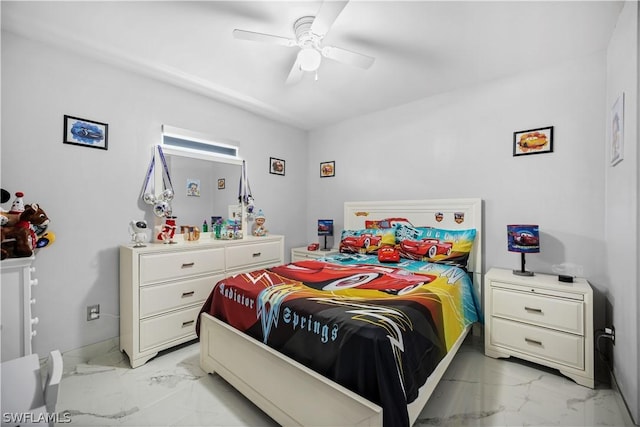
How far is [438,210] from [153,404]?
9.78ft

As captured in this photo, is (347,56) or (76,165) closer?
(347,56)

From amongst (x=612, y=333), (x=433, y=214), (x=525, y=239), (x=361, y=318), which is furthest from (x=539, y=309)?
(x=361, y=318)

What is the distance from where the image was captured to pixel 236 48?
7.21 ft

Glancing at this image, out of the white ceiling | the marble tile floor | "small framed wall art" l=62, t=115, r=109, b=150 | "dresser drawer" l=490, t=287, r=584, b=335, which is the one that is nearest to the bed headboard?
"dresser drawer" l=490, t=287, r=584, b=335

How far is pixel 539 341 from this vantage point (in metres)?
2.08

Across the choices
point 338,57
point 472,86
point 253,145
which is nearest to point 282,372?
point 338,57

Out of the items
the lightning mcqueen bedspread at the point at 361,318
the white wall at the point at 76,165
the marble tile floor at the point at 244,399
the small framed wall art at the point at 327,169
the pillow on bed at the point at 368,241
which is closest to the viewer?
the lightning mcqueen bedspread at the point at 361,318

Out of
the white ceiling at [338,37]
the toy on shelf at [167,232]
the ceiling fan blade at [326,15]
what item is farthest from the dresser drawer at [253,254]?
the ceiling fan blade at [326,15]

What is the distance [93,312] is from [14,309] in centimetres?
101

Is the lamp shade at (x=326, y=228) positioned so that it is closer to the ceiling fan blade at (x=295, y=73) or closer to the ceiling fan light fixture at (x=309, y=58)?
the ceiling fan blade at (x=295, y=73)

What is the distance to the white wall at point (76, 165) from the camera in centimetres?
202

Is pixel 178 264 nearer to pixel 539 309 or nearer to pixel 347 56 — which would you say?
pixel 347 56

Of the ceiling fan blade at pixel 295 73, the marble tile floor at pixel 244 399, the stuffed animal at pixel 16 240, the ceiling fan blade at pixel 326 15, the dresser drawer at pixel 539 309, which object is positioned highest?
the ceiling fan blade at pixel 326 15

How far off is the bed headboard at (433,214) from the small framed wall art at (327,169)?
0.61 metres
